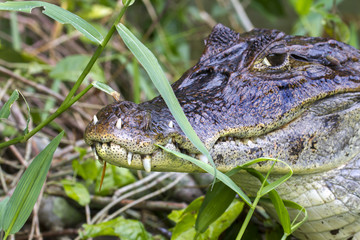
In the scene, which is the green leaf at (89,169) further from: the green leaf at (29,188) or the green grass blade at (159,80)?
the green grass blade at (159,80)

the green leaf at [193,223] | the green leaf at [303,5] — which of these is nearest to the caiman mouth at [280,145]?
the green leaf at [193,223]

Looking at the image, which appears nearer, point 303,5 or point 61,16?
point 61,16

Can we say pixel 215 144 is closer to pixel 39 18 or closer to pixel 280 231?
pixel 280 231

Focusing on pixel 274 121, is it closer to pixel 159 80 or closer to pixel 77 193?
pixel 159 80

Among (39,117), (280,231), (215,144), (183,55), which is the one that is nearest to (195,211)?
(280,231)

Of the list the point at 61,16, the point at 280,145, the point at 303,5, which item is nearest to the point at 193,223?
the point at 280,145

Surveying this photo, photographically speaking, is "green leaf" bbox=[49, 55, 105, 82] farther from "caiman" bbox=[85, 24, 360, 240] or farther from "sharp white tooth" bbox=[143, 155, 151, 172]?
"sharp white tooth" bbox=[143, 155, 151, 172]

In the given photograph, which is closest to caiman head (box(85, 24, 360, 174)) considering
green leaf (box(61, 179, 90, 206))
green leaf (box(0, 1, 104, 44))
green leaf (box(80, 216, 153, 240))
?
green leaf (box(0, 1, 104, 44))
